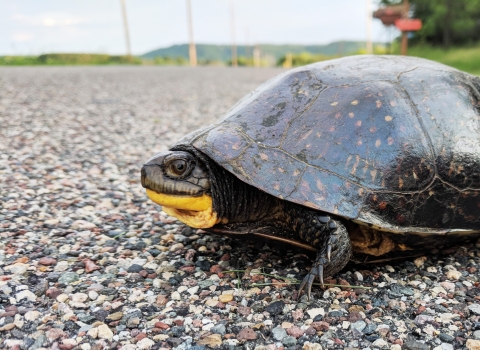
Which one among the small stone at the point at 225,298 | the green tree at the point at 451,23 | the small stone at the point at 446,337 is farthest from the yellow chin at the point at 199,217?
the green tree at the point at 451,23

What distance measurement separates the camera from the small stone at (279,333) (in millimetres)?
1912

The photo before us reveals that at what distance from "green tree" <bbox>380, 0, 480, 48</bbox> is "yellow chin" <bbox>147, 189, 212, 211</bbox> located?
2962 centimetres

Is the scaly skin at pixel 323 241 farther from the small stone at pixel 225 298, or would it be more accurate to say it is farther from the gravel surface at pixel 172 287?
the small stone at pixel 225 298

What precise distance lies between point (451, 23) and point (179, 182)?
3049cm

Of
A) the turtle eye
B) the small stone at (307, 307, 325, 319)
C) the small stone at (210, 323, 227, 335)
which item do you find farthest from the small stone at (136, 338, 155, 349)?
the turtle eye

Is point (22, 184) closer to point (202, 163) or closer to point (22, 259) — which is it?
point (22, 259)

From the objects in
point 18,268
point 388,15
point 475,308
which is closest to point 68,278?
point 18,268

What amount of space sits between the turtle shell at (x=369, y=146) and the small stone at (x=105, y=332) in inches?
41.5

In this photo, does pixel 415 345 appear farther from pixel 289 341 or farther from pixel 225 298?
pixel 225 298

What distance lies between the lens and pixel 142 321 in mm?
2020

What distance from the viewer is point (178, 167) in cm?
242

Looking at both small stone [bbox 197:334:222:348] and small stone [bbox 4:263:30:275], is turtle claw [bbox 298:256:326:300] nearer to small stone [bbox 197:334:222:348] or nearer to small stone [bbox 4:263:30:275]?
small stone [bbox 197:334:222:348]

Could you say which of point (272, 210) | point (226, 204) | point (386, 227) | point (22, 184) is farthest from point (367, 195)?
point (22, 184)

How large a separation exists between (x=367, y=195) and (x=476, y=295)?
0.84 m
